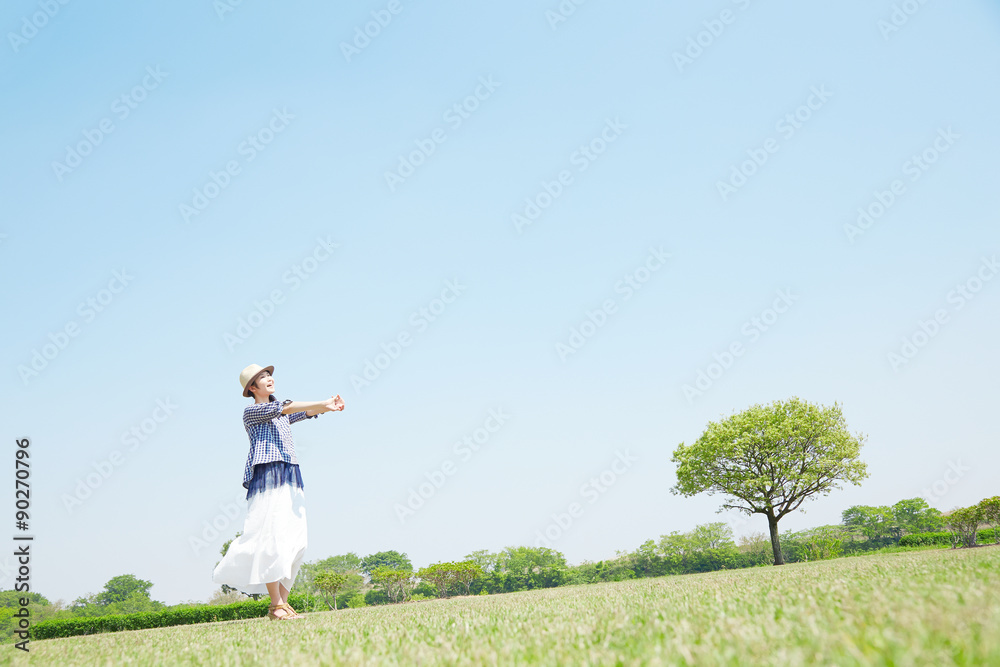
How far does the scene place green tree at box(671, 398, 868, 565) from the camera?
30.8m

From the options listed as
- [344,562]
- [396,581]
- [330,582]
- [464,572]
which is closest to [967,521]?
[464,572]

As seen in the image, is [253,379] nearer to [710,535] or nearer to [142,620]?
[142,620]

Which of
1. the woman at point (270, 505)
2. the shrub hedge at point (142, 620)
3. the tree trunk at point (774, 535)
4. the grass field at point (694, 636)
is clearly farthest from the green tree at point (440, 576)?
the grass field at point (694, 636)

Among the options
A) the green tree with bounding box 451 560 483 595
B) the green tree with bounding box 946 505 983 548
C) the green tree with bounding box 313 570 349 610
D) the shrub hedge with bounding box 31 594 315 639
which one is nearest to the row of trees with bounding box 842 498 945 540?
the green tree with bounding box 946 505 983 548

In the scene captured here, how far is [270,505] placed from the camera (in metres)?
7.92

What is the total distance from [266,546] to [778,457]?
1189 inches

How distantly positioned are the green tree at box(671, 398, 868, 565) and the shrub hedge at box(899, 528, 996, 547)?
4.98 metres

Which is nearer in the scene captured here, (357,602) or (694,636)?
(694,636)

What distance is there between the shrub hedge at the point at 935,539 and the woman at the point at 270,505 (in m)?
33.1

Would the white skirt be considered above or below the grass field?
above

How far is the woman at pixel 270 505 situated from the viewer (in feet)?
25.0

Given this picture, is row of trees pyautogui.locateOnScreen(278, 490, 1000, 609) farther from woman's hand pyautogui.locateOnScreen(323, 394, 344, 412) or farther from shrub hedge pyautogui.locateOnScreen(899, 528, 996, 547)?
woman's hand pyautogui.locateOnScreen(323, 394, 344, 412)

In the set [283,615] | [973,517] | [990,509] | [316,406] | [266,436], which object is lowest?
[973,517]

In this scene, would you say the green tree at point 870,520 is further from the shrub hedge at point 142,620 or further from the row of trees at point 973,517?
the shrub hedge at point 142,620
